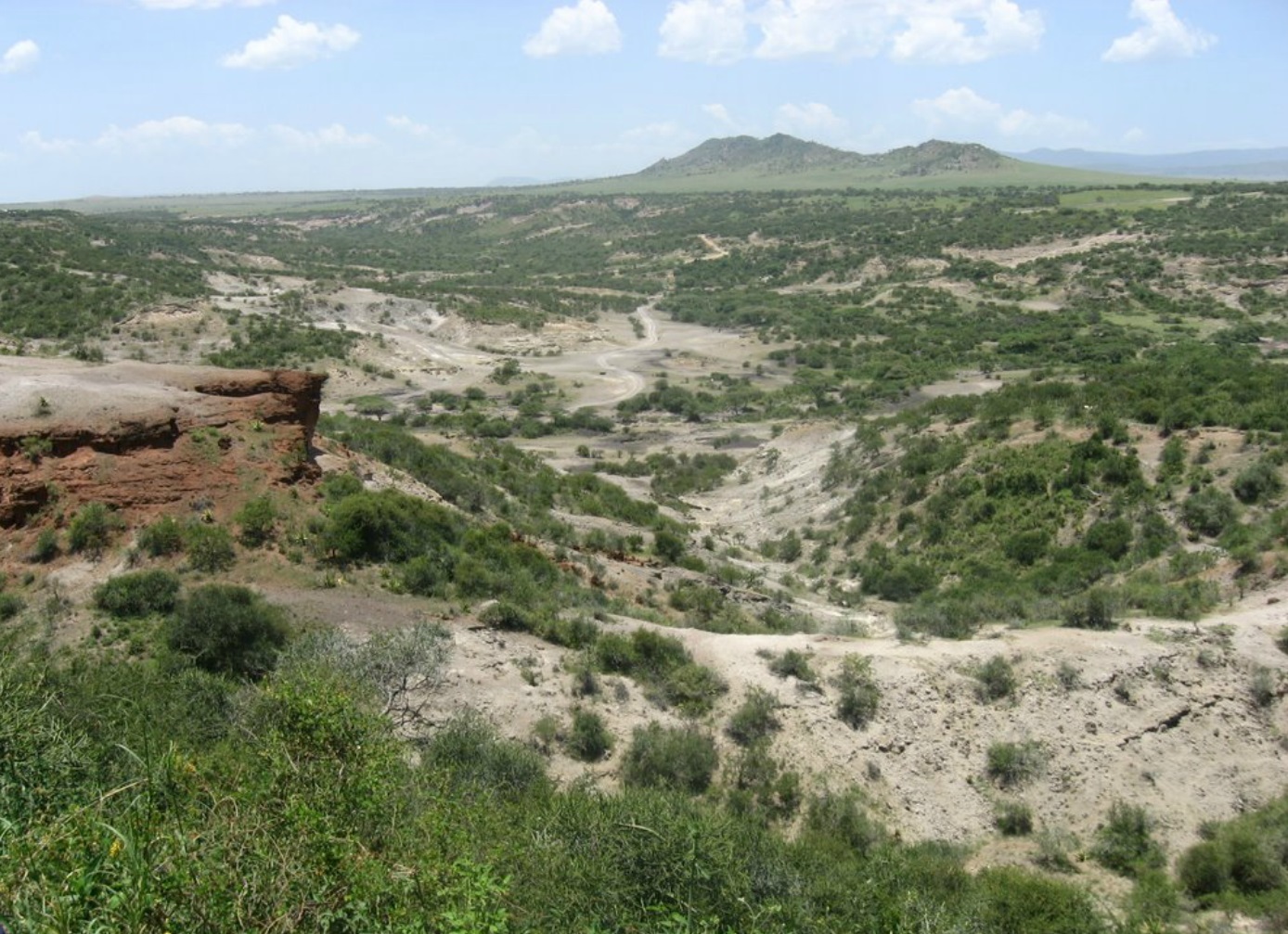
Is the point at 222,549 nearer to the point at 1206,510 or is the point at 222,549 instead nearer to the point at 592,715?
the point at 592,715

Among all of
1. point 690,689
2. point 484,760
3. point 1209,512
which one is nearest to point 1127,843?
point 690,689

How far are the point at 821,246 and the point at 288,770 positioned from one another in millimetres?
116236

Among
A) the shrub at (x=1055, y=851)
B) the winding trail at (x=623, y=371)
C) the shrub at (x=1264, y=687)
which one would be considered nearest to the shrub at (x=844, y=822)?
the shrub at (x=1055, y=851)

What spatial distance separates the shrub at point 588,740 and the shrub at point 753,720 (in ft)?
6.93

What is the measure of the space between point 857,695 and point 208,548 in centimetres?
1227

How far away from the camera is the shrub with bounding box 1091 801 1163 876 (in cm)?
1288

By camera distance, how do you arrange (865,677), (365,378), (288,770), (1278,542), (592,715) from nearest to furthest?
(288,770)
(592,715)
(865,677)
(1278,542)
(365,378)

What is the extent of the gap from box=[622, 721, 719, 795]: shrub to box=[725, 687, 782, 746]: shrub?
23.6 inches

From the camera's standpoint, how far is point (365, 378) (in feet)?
193

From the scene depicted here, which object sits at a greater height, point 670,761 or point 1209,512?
Answer: point 1209,512

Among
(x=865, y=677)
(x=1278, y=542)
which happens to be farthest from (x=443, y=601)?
(x=1278, y=542)

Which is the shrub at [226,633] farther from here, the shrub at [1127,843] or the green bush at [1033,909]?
the shrub at [1127,843]

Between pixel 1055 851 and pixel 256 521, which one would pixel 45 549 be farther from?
pixel 1055 851

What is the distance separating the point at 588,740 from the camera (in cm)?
1448
